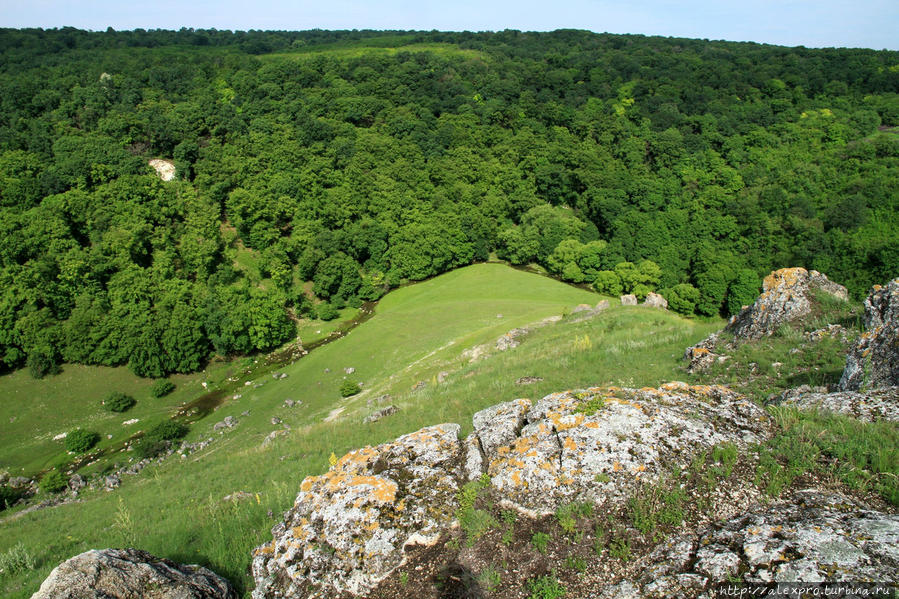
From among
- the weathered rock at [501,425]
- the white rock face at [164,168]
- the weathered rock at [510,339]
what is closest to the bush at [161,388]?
the weathered rock at [510,339]

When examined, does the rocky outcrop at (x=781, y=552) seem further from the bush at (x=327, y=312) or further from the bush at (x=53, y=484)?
the bush at (x=327, y=312)

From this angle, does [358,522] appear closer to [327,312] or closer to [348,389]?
[348,389]

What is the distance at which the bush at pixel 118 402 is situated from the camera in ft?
147

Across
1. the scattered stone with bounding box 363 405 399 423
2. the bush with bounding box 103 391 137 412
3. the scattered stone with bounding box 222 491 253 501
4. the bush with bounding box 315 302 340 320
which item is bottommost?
the bush with bounding box 103 391 137 412

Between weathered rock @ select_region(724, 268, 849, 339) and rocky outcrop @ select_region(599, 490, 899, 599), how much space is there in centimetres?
1359

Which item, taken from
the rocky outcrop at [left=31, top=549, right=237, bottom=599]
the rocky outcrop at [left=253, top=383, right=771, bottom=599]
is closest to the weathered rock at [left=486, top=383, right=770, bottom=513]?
the rocky outcrop at [left=253, top=383, right=771, bottom=599]

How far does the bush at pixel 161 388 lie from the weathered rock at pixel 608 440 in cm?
4762

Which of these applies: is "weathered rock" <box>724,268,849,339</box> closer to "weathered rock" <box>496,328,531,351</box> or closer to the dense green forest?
"weathered rock" <box>496,328,531,351</box>

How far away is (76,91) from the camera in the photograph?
88812 mm

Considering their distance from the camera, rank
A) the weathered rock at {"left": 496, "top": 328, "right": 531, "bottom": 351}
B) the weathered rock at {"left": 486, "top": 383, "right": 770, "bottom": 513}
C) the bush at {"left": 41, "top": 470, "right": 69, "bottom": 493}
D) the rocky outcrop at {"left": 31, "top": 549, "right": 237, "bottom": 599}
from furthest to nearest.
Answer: the weathered rock at {"left": 496, "top": 328, "right": 531, "bottom": 351}, the bush at {"left": 41, "top": 470, "right": 69, "bottom": 493}, the weathered rock at {"left": 486, "top": 383, "right": 770, "bottom": 513}, the rocky outcrop at {"left": 31, "top": 549, "right": 237, "bottom": 599}

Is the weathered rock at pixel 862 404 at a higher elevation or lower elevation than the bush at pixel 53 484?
higher

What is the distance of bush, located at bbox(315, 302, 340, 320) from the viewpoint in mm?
63925

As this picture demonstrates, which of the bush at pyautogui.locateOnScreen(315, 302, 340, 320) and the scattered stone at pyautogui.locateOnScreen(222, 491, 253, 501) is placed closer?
the scattered stone at pyautogui.locateOnScreen(222, 491, 253, 501)

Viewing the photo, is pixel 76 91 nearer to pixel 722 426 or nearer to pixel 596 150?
pixel 596 150
